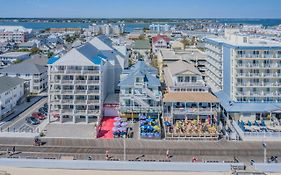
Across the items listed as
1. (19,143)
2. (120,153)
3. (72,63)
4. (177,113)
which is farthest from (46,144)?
(177,113)

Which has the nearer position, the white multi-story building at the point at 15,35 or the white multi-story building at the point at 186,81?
the white multi-story building at the point at 186,81

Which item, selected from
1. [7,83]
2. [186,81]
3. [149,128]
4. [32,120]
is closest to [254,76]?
[186,81]

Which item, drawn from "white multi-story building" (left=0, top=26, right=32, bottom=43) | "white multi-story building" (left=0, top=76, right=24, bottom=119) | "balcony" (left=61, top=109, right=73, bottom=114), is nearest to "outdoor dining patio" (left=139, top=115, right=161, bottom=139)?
"balcony" (left=61, top=109, right=73, bottom=114)

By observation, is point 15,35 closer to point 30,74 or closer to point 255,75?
point 30,74

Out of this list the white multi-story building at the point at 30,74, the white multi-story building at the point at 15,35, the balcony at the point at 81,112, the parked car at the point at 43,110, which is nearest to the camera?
the balcony at the point at 81,112

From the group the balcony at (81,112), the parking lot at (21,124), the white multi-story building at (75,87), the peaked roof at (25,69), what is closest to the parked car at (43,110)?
the parking lot at (21,124)

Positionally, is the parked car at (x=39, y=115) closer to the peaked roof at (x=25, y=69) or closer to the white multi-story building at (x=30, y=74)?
the white multi-story building at (x=30, y=74)
